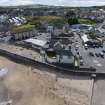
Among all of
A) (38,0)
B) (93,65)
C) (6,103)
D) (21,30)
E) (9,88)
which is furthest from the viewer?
(38,0)

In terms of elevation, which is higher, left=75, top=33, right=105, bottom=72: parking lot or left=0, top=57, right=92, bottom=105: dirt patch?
left=75, top=33, right=105, bottom=72: parking lot

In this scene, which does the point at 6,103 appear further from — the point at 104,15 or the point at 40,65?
the point at 104,15

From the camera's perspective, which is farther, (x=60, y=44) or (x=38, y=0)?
(x=38, y=0)

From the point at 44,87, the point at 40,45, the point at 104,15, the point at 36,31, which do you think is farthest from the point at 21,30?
the point at 104,15

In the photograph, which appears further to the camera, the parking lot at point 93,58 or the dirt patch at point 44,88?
the parking lot at point 93,58

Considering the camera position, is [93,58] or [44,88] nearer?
[44,88]

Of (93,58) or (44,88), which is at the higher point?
(93,58)

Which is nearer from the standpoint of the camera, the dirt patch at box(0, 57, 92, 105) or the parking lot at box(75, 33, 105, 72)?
the dirt patch at box(0, 57, 92, 105)

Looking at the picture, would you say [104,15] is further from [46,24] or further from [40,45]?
[40,45]

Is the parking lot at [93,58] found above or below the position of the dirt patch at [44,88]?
above

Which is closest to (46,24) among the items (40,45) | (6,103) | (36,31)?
(36,31)

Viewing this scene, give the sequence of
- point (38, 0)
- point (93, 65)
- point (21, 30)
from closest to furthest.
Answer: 1. point (93, 65)
2. point (21, 30)
3. point (38, 0)
